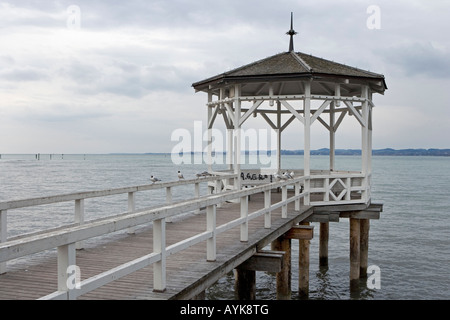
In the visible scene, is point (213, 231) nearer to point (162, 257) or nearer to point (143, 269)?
point (143, 269)

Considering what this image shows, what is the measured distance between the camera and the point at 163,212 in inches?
223

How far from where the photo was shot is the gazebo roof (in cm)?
1290

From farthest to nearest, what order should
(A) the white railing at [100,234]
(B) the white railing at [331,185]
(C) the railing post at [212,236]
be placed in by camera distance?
(B) the white railing at [331,185] < (C) the railing post at [212,236] < (A) the white railing at [100,234]

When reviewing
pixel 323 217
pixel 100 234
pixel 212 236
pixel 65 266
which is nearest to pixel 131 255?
pixel 212 236

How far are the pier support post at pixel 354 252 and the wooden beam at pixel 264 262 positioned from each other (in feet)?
23.3

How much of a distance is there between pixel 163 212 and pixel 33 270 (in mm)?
2316

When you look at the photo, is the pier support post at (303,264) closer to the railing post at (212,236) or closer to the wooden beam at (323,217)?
the wooden beam at (323,217)

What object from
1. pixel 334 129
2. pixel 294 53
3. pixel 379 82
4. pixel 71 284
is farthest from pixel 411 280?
pixel 71 284

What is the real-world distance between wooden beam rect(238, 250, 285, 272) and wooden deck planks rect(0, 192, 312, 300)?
17 cm

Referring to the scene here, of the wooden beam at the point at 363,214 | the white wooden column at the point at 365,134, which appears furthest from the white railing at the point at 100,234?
the wooden beam at the point at 363,214

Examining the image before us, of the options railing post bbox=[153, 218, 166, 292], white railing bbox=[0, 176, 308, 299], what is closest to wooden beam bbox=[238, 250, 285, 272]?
white railing bbox=[0, 176, 308, 299]

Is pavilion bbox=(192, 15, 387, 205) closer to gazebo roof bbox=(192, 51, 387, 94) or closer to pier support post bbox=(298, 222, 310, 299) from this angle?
gazebo roof bbox=(192, 51, 387, 94)

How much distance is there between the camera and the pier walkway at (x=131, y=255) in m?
4.21
